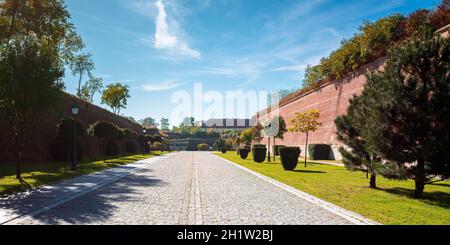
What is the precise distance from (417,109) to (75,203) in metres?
10.0

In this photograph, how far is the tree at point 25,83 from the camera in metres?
13.8

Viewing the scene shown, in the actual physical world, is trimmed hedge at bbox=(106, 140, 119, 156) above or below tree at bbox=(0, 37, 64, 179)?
below

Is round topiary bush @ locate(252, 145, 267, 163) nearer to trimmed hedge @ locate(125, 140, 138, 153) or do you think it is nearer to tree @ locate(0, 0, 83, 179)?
tree @ locate(0, 0, 83, 179)

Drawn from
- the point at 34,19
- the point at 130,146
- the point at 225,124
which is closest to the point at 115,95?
the point at 130,146

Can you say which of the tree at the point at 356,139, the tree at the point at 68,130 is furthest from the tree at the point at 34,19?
the tree at the point at 356,139

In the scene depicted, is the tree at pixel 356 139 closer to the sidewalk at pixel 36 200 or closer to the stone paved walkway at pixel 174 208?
the stone paved walkway at pixel 174 208

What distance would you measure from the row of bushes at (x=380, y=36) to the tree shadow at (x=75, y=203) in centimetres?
2136

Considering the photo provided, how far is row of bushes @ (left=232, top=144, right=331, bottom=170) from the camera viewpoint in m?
22.9

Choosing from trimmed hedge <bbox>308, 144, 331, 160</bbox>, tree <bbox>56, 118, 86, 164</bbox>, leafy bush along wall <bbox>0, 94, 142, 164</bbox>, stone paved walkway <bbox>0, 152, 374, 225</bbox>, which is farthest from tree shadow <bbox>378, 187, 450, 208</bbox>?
trimmed hedge <bbox>308, 144, 331, 160</bbox>

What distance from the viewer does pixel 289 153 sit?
75.1 feet

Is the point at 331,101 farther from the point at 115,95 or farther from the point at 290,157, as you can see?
the point at 115,95

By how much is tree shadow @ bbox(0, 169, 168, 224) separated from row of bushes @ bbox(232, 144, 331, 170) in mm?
13022
